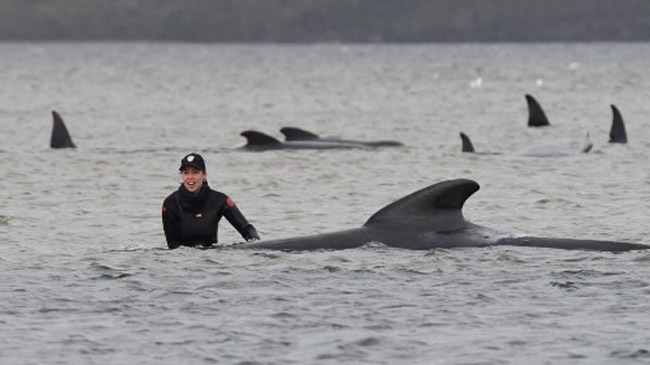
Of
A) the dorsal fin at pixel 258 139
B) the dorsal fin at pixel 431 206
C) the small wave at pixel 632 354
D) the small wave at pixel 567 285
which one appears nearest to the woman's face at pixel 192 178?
the dorsal fin at pixel 431 206

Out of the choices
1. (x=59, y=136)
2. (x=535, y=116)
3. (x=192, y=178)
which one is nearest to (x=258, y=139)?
(x=59, y=136)

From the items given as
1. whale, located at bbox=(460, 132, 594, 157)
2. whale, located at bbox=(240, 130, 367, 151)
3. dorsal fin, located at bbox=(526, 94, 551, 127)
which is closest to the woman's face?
whale, located at bbox=(460, 132, 594, 157)

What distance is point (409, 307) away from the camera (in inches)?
738

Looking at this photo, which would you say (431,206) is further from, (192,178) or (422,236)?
(192,178)

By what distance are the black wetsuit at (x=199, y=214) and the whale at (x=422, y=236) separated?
1.26 ft

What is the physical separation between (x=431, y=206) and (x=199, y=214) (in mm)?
2758

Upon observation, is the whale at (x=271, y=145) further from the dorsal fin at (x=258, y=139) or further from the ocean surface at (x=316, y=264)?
the ocean surface at (x=316, y=264)

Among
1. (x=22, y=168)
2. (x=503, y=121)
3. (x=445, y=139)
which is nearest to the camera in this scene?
(x=22, y=168)

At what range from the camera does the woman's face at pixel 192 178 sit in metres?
20.8

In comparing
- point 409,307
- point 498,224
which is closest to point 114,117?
point 498,224

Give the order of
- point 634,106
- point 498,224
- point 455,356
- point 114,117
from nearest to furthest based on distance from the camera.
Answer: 1. point 455,356
2. point 498,224
3. point 114,117
4. point 634,106

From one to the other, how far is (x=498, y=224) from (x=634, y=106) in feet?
157

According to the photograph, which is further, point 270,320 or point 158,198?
point 158,198

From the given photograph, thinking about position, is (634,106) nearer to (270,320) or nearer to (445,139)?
(445,139)
